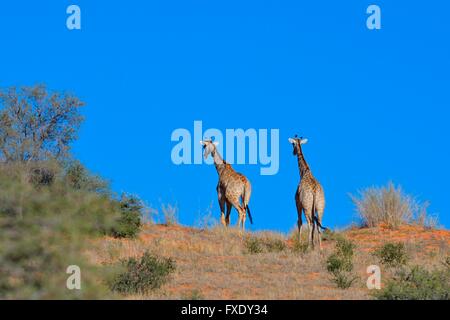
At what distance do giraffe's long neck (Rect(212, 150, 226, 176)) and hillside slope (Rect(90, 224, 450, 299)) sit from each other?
2034 mm

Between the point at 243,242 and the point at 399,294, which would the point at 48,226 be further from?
the point at 243,242

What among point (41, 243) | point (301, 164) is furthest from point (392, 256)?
point (41, 243)

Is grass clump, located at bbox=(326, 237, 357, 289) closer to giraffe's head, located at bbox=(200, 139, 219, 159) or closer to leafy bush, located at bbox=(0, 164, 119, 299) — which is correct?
leafy bush, located at bbox=(0, 164, 119, 299)

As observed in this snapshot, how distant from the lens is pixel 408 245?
24.6 metres

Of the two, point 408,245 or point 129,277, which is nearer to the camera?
point 129,277

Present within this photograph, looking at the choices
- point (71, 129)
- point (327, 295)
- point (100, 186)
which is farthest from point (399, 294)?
point (71, 129)

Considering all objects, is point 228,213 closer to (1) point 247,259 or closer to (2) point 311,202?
(2) point 311,202

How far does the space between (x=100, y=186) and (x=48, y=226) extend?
1480cm

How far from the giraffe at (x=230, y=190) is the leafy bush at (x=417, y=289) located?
10236 mm

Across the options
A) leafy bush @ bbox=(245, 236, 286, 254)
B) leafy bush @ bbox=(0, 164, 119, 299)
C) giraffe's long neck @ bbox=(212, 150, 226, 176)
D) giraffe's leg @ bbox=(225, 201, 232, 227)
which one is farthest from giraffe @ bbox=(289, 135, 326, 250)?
leafy bush @ bbox=(0, 164, 119, 299)

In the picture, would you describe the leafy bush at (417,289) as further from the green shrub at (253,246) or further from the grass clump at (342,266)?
the green shrub at (253,246)

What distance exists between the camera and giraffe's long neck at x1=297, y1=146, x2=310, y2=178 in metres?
22.9

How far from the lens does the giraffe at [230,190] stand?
25625 millimetres

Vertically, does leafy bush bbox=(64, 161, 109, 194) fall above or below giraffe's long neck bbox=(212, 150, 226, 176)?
below
